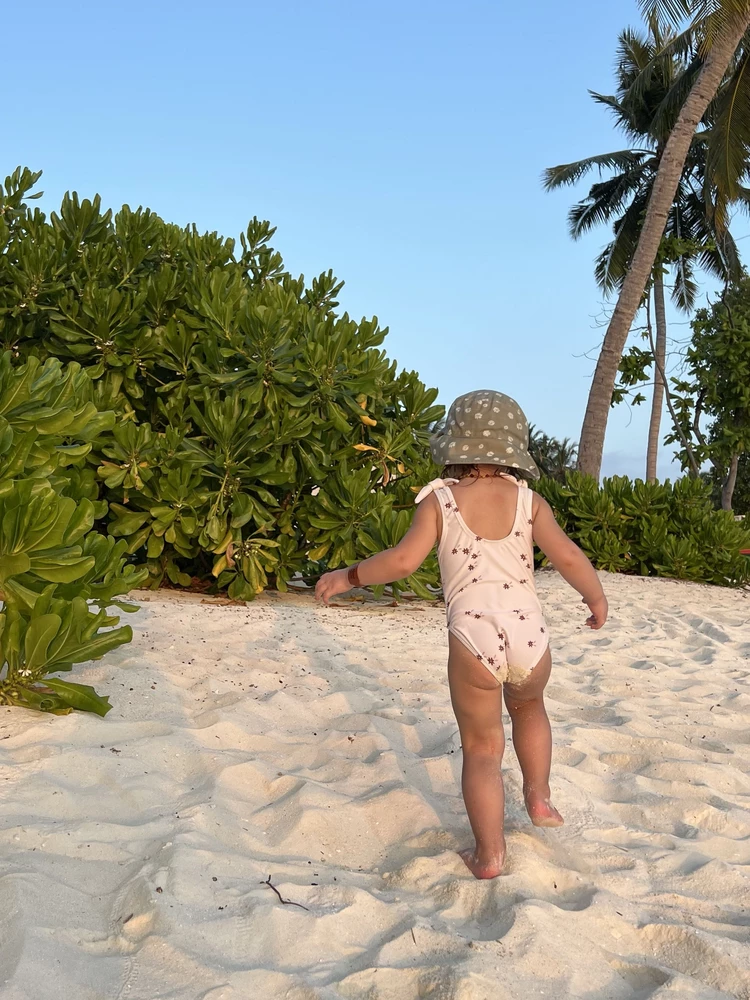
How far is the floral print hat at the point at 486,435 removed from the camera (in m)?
2.82

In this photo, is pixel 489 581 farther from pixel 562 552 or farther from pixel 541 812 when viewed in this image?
pixel 541 812

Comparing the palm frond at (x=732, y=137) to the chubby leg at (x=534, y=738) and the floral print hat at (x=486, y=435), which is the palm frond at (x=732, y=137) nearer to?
the floral print hat at (x=486, y=435)

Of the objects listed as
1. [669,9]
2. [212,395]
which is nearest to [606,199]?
[669,9]

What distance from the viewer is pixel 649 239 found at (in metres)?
13.6

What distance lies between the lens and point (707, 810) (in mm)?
3238

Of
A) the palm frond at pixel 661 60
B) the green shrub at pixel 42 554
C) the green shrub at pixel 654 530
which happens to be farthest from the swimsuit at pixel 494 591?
the palm frond at pixel 661 60

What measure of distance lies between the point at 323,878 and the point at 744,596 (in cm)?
818

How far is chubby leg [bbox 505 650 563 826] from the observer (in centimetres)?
279

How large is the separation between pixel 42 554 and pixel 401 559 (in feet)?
4.33

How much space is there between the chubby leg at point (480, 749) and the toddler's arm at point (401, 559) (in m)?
0.28

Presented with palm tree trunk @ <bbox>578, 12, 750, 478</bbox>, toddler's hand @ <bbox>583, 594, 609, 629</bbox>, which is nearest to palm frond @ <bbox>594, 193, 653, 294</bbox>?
palm tree trunk @ <bbox>578, 12, 750, 478</bbox>

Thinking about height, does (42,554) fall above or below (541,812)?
above

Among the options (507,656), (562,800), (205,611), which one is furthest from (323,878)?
(205,611)

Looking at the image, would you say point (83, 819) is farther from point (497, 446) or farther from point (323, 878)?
point (497, 446)
